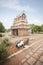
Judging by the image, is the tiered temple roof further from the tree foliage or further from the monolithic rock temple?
the tree foliage

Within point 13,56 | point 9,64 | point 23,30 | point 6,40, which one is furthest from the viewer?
point 23,30

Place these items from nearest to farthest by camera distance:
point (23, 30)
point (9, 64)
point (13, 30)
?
1. point (9, 64)
2. point (23, 30)
3. point (13, 30)

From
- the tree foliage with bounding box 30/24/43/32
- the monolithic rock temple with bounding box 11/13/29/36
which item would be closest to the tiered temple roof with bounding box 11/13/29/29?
the monolithic rock temple with bounding box 11/13/29/36

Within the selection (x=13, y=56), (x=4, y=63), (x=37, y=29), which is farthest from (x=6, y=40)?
(x=37, y=29)

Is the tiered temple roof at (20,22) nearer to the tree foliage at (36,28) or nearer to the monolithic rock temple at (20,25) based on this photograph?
the monolithic rock temple at (20,25)

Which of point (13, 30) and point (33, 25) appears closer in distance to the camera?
point (13, 30)

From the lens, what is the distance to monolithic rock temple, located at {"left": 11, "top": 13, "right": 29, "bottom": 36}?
53.8 ft

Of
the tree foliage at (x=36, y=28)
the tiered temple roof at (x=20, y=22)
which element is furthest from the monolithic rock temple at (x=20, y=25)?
the tree foliage at (x=36, y=28)

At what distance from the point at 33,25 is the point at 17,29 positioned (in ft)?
67.6

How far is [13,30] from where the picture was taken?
17891mm

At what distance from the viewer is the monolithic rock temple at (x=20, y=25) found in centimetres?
1639

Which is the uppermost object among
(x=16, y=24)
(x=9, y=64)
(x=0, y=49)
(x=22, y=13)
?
(x=22, y=13)

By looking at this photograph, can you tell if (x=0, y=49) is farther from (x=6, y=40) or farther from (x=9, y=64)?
(x=6, y=40)

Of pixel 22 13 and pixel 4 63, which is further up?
pixel 22 13
